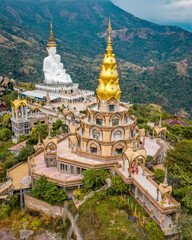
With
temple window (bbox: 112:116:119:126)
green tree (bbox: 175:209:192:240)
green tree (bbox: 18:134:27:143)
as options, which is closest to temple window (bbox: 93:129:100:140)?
temple window (bbox: 112:116:119:126)

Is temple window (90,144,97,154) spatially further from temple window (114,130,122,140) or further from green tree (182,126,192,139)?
green tree (182,126,192,139)

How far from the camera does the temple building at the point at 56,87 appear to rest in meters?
54.4

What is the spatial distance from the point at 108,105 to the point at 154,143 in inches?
377

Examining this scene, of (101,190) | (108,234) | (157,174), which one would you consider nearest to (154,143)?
(157,174)

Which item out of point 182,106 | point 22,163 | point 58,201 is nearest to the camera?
point 58,201

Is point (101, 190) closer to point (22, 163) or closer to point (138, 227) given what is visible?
point (138, 227)

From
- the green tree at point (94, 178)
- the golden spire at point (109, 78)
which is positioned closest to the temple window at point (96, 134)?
the golden spire at point (109, 78)

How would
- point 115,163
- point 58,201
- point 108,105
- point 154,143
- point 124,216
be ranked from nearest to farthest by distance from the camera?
1. point 124,216
2. point 58,201
3. point 115,163
4. point 108,105
5. point 154,143

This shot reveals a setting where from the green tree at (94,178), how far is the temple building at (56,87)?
31222 millimetres

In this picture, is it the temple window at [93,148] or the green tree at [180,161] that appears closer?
the green tree at [180,161]

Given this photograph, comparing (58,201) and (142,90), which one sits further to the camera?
(142,90)

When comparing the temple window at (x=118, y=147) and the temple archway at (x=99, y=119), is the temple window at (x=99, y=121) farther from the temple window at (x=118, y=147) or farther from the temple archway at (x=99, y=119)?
the temple window at (x=118, y=147)

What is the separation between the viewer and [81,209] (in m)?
20.6

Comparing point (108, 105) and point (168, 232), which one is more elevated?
point (108, 105)
